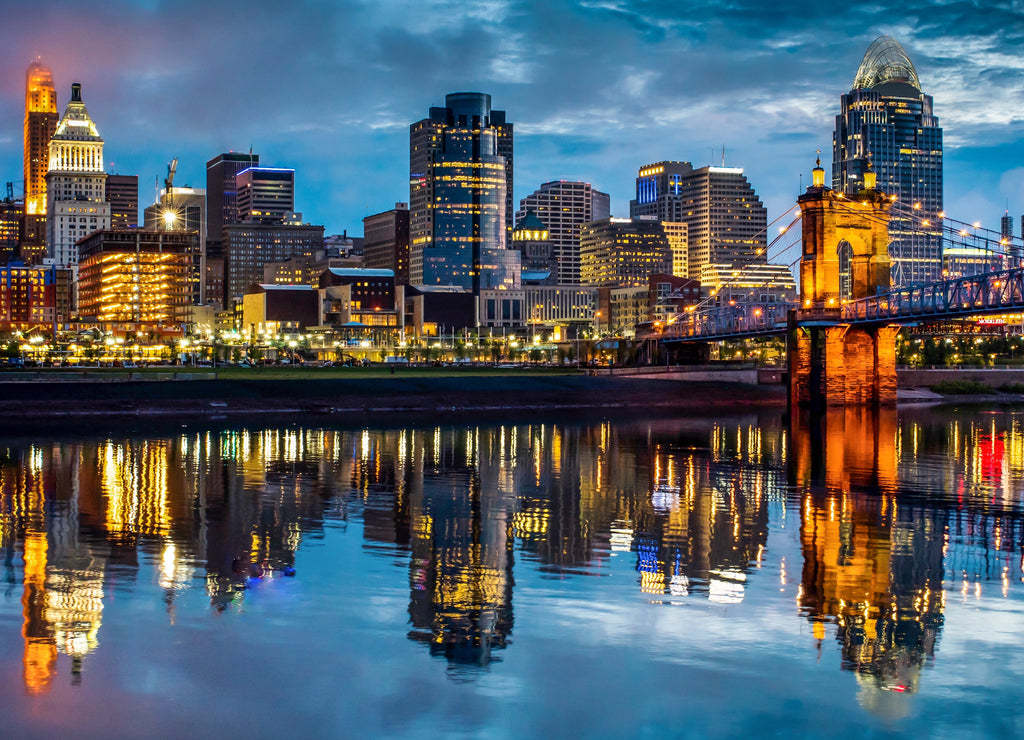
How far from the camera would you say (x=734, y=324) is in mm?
93188

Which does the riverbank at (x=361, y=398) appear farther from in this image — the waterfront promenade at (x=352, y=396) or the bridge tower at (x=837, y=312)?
the bridge tower at (x=837, y=312)

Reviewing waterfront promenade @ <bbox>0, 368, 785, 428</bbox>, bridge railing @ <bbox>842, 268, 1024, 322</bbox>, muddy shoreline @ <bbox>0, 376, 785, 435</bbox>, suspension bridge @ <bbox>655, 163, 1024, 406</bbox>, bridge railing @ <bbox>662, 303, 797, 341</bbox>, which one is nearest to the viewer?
bridge railing @ <bbox>842, 268, 1024, 322</bbox>

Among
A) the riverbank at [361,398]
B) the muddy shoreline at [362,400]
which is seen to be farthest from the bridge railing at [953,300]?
the riverbank at [361,398]

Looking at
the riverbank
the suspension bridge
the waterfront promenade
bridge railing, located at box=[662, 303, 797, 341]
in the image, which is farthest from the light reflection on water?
bridge railing, located at box=[662, 303, 797, 341]

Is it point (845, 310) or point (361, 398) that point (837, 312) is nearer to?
point (845, 310)

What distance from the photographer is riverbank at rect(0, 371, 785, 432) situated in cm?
6116

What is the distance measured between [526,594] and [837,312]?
62592 mm

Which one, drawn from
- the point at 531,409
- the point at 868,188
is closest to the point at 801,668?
the point at 531,409

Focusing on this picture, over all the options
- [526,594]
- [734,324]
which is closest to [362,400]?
[734,324]

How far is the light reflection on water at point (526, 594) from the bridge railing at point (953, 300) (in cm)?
2393

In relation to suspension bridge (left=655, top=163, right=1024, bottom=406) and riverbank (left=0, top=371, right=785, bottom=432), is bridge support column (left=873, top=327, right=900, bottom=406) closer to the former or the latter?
suspension bridge (left=655, top=163, right=1024, bottom=406)

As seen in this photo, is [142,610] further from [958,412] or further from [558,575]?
[958,412]

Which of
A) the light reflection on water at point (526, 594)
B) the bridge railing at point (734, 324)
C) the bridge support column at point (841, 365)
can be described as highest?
the bridge railing at point (734, 324)

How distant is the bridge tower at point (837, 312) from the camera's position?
76.0 meters
